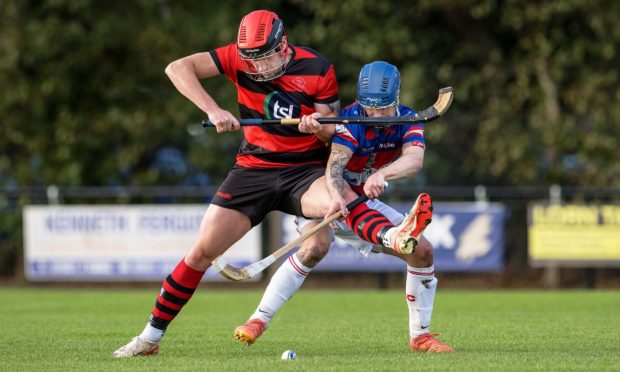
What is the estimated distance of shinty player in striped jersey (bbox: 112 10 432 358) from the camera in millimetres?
7312

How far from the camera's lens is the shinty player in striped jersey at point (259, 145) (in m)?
7.31

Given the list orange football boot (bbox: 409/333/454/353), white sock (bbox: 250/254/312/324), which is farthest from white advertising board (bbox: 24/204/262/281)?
orange football boot (bbox: 409/333/454/353)

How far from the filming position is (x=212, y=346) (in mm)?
8148

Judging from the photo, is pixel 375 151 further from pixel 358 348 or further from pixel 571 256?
pixel 571 256

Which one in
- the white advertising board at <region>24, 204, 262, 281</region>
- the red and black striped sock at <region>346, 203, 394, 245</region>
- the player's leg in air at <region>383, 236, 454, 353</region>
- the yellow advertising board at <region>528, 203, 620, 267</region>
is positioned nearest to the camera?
the red and black striped sock at <region>346, 203, 394, 245</region>

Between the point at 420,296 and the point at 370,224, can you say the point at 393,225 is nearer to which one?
the point at 370,224

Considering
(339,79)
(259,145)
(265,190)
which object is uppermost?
(339,79)

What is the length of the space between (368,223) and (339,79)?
14947mm

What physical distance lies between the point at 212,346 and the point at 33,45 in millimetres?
14808

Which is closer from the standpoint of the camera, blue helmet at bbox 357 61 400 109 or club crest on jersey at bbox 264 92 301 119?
blue helmet at bbox 357 61 400 109

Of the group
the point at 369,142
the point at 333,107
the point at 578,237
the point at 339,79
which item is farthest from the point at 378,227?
the point at 339,79

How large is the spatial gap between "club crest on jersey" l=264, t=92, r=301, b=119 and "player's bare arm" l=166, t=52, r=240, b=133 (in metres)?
0.34

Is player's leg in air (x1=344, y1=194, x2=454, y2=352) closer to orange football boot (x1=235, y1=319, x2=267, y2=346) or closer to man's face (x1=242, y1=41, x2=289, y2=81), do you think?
orange football boot (x1=235, y1=319, x2=267, y2=346)

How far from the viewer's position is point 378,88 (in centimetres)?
731
